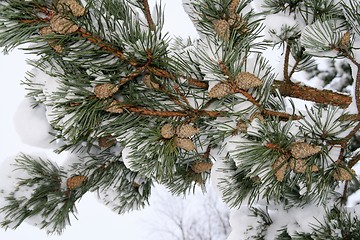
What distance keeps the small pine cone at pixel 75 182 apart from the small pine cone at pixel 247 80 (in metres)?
0.67

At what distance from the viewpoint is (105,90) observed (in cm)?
84

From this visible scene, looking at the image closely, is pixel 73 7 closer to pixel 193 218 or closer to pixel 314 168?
pixel 314 168

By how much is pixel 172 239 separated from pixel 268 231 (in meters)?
4.58

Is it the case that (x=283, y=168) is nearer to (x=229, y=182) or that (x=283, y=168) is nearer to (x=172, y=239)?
(x=229, y=182)

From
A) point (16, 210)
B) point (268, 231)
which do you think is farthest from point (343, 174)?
point (16, 210)

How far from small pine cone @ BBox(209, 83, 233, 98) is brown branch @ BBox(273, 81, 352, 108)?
0.40m

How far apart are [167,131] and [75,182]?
530 millimetres

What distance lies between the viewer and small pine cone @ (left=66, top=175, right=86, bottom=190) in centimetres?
131

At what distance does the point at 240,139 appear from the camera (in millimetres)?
868

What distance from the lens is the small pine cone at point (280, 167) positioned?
0.85 meters

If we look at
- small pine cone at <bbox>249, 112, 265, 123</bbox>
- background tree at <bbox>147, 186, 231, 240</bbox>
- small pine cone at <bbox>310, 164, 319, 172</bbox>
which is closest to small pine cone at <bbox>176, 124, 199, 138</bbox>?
small pine cone at <bbox>249, 112, 265, 123</bbox>

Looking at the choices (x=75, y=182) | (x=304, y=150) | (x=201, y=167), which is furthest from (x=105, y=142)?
(x=304, y=150)

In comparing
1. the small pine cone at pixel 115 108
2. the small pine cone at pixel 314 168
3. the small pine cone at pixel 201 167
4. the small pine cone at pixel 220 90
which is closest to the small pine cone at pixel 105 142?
the small pine cone at pixel 201 167

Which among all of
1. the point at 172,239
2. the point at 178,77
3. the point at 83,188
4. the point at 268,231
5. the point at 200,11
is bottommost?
the point at 172,239
